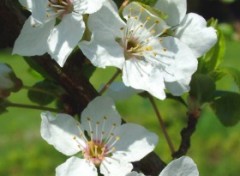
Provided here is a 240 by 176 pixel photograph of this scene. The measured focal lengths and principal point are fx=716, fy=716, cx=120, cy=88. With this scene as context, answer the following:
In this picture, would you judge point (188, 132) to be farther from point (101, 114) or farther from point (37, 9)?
point (37, 9)

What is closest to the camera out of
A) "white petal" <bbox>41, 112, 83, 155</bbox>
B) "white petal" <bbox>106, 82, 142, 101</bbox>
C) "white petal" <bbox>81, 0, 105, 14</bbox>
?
"white petal" <bbox>81, 0, 105, 14</bbox>

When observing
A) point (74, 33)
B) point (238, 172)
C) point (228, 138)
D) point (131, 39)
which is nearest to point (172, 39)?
point (131, 39)

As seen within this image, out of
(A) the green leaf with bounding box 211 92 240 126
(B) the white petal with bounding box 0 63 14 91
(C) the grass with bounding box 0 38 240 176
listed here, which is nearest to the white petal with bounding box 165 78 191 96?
(A) the green leaf with bounding box 211 92 240 126

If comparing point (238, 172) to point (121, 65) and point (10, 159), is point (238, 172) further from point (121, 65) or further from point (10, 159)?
point (121, 65)

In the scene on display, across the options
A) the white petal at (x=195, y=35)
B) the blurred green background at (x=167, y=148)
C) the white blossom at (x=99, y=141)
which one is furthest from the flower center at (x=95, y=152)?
the blurred green background at (x=167, y=148)

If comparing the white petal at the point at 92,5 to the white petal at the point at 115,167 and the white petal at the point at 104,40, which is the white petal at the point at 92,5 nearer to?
the white petal at the point at 104,40

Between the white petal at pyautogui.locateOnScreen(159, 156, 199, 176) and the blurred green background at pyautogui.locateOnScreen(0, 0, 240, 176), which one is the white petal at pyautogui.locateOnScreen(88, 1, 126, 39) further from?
the blurred green background at pyautogui.locateOnScreen(0, 0, 240, 176)

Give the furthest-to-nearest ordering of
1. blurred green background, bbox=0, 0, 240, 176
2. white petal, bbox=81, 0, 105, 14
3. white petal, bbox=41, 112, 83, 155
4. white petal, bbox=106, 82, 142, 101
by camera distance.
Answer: blurred green background, bbox=0, 0, 240, 176 → white petal, bbox=106, 82, 142, 101 → white petal, bbox=41, 112, 83, 155 → white petal, bbox=81, 0, 105, 14
